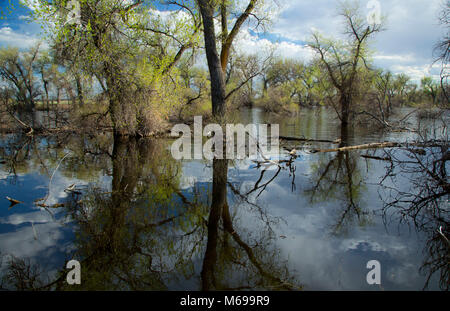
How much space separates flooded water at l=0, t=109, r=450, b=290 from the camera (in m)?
3.36

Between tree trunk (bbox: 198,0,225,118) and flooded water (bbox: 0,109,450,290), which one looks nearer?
flooded water (bbox: 0,109,450,290)

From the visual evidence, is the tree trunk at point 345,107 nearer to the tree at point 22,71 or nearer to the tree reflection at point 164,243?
the tree reflection at point 164,243

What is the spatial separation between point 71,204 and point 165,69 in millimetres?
10302

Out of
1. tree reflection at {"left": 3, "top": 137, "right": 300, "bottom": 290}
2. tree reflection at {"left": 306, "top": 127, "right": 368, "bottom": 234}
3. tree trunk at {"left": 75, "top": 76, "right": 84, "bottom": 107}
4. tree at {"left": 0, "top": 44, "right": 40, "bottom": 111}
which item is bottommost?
tree reflection at {"left": 3, "top": 137, "right": 300, "bottom": 290}

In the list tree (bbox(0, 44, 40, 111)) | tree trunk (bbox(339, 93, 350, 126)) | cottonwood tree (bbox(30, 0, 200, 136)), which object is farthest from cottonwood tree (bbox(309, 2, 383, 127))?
tree (bbox(0, 44, 40, 111))

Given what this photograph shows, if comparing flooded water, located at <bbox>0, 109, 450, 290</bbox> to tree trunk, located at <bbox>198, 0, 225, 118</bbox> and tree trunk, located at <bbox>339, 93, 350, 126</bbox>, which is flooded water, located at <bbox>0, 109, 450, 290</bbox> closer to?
tree trunk, located at <bbox>198, 0, 225, 118</bbox>

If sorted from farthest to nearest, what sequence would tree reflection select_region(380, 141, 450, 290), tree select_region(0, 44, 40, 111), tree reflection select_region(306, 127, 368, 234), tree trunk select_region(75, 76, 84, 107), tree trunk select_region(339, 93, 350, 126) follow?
tree select_region(0, 44, 40, 111) → tree trunk select_region(339, 93, 350, 126) → tree trunk select_region(75, 76, 84, 107) → tree reflection select_region(306, 127, 368, 234) → tree reflection select_region(380, 141, 450, 290)

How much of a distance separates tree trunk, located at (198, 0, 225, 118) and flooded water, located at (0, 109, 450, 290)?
5.12 meters

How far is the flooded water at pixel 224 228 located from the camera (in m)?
3.36

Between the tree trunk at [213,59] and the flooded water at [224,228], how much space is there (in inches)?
202

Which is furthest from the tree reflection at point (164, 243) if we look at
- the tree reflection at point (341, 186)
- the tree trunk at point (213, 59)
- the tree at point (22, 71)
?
the tree at point (22, 71)

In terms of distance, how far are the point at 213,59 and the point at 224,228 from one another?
9764 mm
